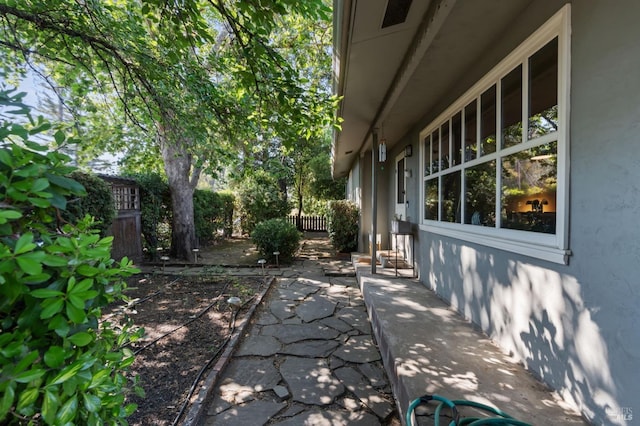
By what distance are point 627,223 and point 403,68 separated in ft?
7.93

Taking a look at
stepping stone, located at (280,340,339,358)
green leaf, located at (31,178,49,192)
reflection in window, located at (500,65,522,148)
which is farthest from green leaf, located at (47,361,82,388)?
reflection in window, located at (500,65,522,148)

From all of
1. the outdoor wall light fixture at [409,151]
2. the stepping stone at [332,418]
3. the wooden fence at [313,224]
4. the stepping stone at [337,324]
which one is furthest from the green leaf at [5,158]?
the wooden fence at [313,224]

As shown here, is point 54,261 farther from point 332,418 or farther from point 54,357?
point 332,418

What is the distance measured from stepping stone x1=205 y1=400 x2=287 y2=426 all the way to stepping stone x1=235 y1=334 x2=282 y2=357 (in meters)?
0.78

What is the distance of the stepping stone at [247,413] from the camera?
2.12 m

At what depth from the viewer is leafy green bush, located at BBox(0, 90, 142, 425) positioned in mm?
659

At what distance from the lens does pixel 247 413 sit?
7.29 feet

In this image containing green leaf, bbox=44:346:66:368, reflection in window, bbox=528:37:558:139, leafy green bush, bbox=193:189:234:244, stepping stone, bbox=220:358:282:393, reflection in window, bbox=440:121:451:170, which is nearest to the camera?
green leaf, bbox=44:346:66:368

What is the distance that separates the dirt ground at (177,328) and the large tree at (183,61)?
2.26 m

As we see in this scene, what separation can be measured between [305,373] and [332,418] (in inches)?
24.9

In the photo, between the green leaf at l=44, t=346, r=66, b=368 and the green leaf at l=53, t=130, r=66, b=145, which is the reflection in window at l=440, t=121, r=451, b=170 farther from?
the green leaf at l=44, t=346, r=66, b=368

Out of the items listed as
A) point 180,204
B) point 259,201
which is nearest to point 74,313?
point 180,204

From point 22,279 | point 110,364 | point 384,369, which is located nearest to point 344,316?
point 384,369

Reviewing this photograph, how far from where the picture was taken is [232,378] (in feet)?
8.75
